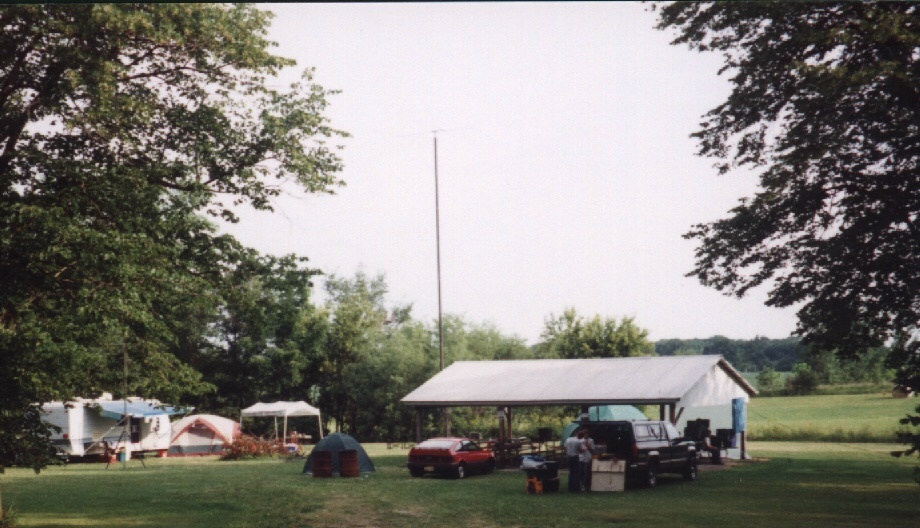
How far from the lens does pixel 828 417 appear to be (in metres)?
51.1

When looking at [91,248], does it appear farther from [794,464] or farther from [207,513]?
[794,464]

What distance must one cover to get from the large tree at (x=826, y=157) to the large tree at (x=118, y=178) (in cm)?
899

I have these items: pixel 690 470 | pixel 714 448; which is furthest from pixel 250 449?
pixel 690 470

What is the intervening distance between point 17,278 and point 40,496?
9.59 m

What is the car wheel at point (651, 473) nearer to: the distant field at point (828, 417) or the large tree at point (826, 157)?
the large tree at point (826, 157)

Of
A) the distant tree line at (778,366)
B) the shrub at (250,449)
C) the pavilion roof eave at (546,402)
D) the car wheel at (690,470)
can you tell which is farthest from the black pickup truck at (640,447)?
the distant tree line at (778,366)

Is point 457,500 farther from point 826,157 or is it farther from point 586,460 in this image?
point 826,157

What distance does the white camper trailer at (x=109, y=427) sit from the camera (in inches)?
1372

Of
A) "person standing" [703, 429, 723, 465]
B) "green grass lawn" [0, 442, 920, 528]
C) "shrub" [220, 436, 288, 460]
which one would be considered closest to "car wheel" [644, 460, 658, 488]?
"green grass lawn" [0, 442, 920, 528]

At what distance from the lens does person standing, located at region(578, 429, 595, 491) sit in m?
20.6

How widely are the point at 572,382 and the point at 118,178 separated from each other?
1838cm

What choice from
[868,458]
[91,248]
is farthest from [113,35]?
[868,458]

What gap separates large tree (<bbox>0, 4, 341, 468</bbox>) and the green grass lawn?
3280 millimetres

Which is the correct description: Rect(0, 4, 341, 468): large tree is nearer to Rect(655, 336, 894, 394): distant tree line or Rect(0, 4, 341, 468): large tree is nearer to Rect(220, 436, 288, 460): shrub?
Rect(220, 436, 288, 460): shrub
